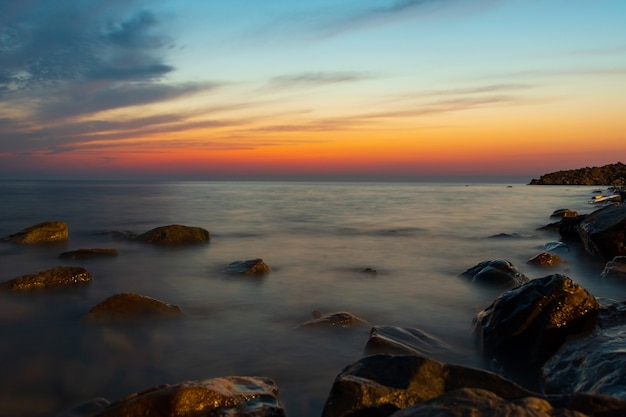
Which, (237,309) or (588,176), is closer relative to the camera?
(237,309)

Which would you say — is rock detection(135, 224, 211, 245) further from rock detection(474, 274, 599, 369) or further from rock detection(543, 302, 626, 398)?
rock detection(543, 302, 626, 398)

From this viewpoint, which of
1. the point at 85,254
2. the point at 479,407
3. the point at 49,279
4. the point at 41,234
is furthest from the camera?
the point at 41,234

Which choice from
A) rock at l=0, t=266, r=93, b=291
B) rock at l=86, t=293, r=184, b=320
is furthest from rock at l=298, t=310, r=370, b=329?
rock at l=0, t=266, r=93, b=291

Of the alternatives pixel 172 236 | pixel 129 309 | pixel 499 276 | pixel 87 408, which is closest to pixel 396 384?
pixel 87 408

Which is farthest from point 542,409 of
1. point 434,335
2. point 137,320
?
point 137,320

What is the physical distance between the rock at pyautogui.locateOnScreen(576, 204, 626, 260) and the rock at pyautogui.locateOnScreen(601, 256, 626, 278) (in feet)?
3.48

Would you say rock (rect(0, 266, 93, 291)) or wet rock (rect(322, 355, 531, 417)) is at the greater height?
wet rock (rect(322, 355, 531, 417))

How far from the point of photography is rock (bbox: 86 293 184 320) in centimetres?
573

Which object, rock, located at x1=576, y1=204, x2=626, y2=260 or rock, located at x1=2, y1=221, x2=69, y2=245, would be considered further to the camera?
rock, located at x1=2, y1=221, x2=69, y2=245

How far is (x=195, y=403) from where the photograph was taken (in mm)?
2945

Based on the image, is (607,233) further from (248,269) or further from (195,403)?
(195,403)

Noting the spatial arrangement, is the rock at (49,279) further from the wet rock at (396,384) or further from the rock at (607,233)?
the rock at (607,233)

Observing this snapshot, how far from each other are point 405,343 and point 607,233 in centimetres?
661

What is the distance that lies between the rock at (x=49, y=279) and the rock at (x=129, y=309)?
72.1 inches
